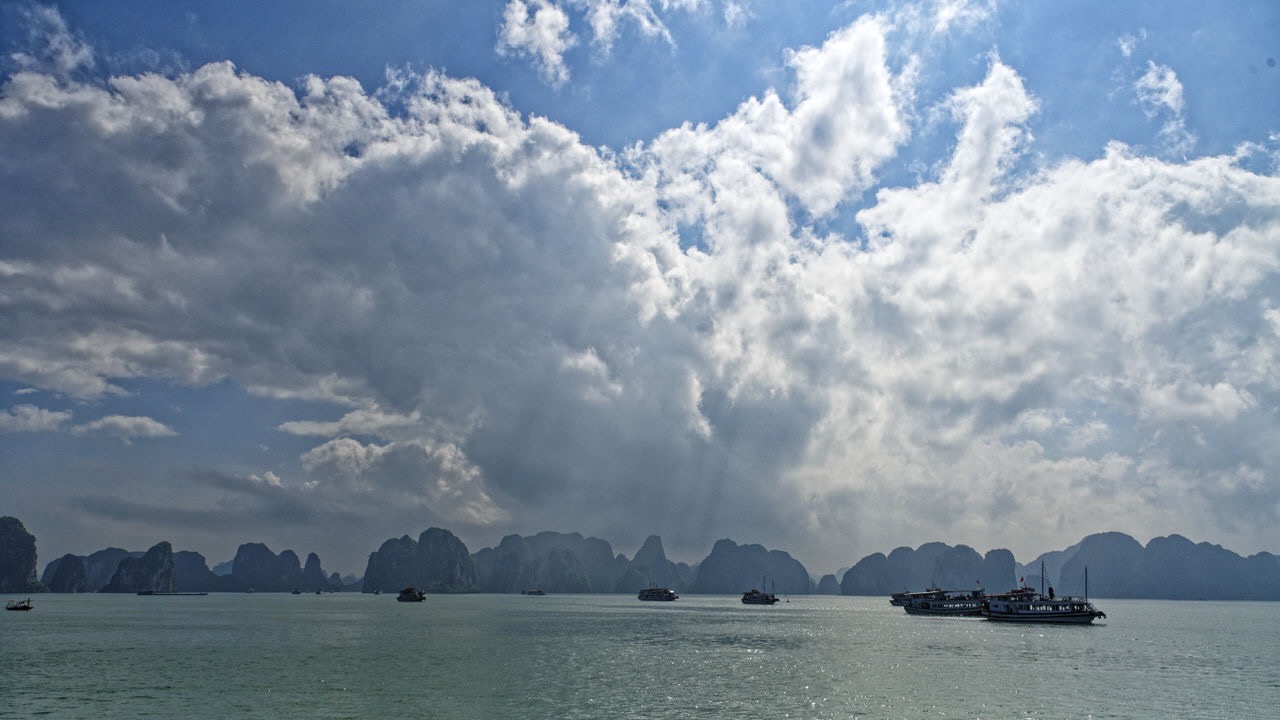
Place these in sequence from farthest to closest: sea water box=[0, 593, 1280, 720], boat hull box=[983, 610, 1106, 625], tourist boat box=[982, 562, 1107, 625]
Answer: tourist boat box=[982, 562, 1107, 625], boat hull box=[983, 610, 1106, 625], sea water box=[0, 593, 1280, 720]

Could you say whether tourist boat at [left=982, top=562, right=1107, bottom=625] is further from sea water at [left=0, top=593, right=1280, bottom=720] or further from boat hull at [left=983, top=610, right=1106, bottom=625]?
sea water at [left=0, top=593, right=1280, bottom=720]

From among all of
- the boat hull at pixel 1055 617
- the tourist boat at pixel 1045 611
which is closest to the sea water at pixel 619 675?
the boat hull at pixel 1055 617

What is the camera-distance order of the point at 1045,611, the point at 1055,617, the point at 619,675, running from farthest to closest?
1. the point at 1045,611
2. the point at 1055,617
3. the point at 619,675

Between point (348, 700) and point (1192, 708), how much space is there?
72.3 meters

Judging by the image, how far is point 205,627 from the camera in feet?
536

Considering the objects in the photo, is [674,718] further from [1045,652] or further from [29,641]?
[29,641]

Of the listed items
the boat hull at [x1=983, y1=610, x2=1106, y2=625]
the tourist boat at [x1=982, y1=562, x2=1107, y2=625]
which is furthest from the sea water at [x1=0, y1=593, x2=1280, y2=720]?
the tourist boat at [x1=982, y1=562, x2=1107, y2=625]

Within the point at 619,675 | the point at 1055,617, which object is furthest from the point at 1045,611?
the point at 619,675

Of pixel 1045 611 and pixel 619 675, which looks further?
pixel 1045 611

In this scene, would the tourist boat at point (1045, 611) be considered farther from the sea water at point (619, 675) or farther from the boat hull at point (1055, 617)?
the sea water at point (619, 675)

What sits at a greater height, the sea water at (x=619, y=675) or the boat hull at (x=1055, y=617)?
the sea water at (x=619, y=675)

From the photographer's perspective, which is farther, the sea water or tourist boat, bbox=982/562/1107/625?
tourist boat, bbox=982/562/1107/625

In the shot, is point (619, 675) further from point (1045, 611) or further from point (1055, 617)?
point (1055, 617)

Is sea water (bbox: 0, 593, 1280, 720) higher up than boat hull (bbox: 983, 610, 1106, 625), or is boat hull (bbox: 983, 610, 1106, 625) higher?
sea water (bbox: 0, 593, 1280, 720)
